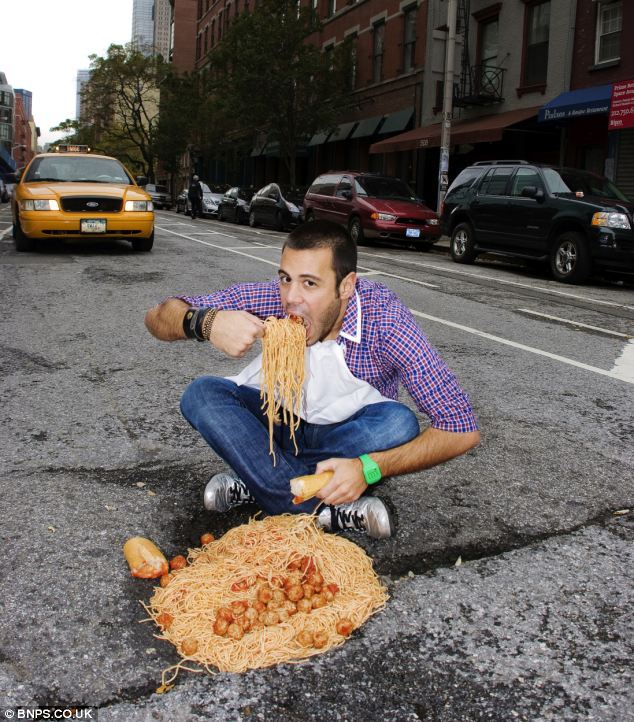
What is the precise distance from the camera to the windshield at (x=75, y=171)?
41.5ft

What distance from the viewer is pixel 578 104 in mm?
18750

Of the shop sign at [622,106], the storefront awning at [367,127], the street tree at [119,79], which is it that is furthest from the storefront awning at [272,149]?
the shop sign at [622,106]

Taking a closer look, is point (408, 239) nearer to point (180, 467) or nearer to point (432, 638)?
point (180, 467)

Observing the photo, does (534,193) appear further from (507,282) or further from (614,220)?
(507,282)

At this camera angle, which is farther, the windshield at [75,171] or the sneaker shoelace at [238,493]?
the windshield at [75,171]

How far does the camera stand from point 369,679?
2078 millimetres

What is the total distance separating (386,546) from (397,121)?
2758 centimetres

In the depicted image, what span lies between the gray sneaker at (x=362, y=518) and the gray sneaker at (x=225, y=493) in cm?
36

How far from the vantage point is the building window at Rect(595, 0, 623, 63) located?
19.0m

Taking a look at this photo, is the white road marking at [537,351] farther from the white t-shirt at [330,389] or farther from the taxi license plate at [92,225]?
the taxi license plate at [92,225]

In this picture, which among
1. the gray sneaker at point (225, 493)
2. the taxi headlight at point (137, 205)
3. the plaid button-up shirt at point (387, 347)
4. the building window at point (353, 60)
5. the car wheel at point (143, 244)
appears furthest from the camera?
the building window at point (353, 60)

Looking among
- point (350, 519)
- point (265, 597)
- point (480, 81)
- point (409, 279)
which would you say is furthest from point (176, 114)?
point (265, 597)

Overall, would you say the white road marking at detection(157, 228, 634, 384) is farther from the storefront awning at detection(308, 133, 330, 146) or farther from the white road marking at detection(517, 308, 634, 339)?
the storefront awning at detection(308, 133, 330, 146)

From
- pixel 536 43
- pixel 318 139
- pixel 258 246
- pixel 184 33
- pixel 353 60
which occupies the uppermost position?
pixel 184 33
